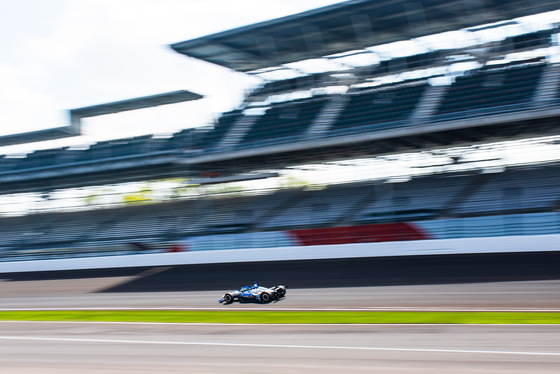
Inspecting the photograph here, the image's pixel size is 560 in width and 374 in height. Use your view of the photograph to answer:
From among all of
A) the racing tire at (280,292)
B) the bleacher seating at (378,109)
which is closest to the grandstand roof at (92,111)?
the bleacher seating at (378,109)

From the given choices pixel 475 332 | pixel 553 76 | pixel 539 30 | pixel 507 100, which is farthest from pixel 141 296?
pixel 539 30

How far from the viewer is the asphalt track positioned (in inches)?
309

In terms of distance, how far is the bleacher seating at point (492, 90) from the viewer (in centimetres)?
1867

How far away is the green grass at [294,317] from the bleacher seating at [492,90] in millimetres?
9181

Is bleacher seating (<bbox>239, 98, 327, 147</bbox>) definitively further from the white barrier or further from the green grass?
the green grass

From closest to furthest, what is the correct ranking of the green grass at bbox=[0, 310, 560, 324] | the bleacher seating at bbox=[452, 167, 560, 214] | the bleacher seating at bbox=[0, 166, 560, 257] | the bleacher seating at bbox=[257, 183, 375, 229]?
the green grass at bbox=[0, 310, 560, 324], the bleacher seating at bbox=[0, 166, 560, 257], the bleacher seating at bbox=[452, 167, 560, 214], the bleacher seating at bbox=[257, 183, 375, 229]

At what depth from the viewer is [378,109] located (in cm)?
2130

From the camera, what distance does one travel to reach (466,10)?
21062mm

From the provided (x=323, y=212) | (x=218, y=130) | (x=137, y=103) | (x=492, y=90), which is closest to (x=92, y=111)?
(x=137, y=103)

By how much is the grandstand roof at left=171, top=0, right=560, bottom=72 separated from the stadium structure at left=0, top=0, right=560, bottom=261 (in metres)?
0.07

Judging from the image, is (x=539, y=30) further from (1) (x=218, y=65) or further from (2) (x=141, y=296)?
(2) (x=141, y=296)

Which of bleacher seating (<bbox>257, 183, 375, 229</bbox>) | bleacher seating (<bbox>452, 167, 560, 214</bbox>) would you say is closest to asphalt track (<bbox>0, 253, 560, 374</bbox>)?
bleacher seating (<bbox>452, 167, 560, 214</bbox>)

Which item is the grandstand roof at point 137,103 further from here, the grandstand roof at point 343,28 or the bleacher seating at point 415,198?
the bleacher seating at point 415,198

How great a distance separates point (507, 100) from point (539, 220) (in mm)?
4441
